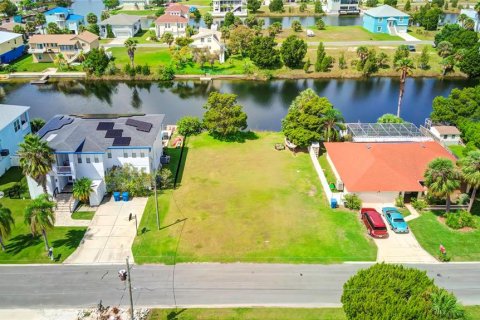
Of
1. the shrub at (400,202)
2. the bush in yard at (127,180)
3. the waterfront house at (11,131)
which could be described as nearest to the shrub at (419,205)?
the shrub at (400,202)

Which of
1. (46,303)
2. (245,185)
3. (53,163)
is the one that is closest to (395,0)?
(245,185)

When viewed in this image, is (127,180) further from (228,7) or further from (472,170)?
(228,7)

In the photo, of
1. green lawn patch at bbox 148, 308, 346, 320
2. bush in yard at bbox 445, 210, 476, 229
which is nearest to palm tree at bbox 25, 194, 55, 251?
green lawn patch at bbox 148, 308, 346, 320

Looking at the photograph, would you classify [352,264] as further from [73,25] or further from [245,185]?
[73,25]

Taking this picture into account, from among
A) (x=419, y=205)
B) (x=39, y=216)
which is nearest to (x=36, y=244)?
(x=39, y=216)

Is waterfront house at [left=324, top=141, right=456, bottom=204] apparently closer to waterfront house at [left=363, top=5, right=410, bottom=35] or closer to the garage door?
the garage door

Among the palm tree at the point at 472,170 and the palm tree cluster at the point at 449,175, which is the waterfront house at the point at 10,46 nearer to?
the palm tree cluster at the point at 449,175

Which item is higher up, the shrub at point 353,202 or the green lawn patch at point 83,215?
the shrub at point 353,202
